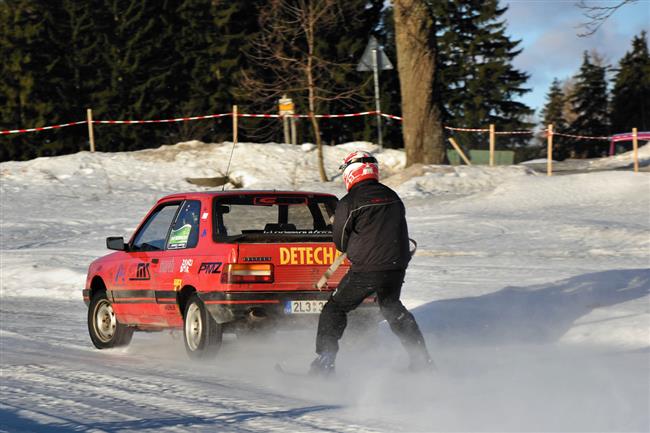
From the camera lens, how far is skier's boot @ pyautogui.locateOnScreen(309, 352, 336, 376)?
7668 mm

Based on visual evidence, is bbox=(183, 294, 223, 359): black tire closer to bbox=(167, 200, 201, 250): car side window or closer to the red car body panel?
the red car body panel

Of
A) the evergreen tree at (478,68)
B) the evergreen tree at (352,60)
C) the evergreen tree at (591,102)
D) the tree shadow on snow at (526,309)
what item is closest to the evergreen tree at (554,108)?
the evergreen tree at (591,102)

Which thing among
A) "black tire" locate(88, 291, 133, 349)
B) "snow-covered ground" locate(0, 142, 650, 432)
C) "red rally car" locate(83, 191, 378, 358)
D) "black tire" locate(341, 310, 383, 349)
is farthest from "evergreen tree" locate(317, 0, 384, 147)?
"black tire" locate(341, 310, 383, 349)

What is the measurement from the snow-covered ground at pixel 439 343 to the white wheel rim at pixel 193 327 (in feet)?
0.62

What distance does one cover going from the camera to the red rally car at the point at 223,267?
8.50 m

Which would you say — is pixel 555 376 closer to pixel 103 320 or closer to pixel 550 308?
pixel 550 308

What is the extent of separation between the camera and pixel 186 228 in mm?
9266

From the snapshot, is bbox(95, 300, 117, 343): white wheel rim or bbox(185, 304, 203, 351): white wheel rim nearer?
bbox(185, 304, 203, 351): white wheel rim

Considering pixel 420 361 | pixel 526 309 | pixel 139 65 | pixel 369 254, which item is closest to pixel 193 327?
pixel 369 254

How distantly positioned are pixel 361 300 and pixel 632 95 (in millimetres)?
70321

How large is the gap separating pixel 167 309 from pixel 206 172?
1957 centimetres

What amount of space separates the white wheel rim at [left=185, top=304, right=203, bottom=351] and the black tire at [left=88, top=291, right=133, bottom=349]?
1462 mm

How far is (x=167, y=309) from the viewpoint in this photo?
30.7ft

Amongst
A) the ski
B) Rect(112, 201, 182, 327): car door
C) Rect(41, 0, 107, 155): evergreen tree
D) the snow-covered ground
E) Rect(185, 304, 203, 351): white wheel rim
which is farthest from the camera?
Rect(41, 0, 107, 155): evergreen tree
